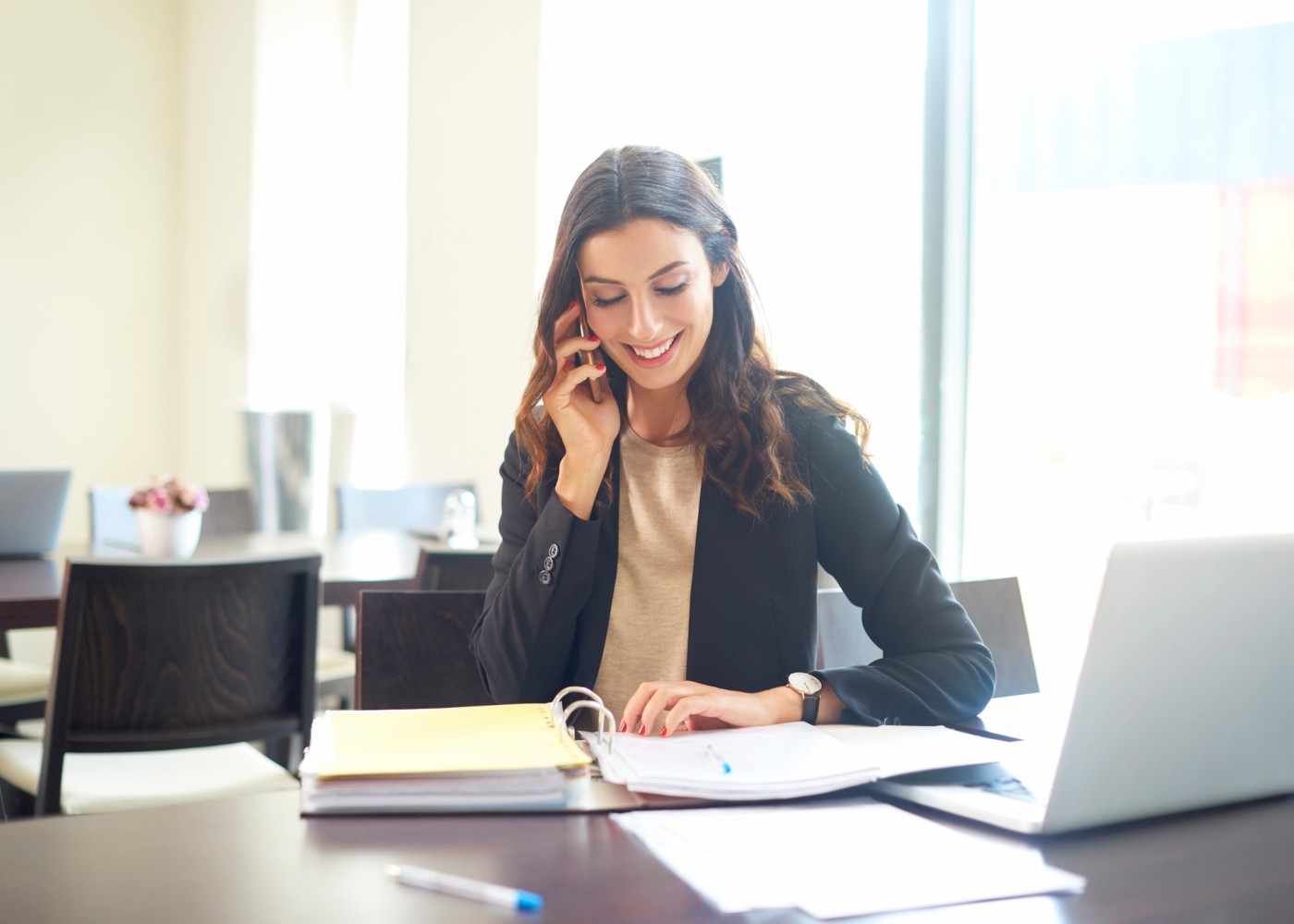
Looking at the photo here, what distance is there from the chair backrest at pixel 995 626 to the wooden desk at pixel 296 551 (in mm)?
773

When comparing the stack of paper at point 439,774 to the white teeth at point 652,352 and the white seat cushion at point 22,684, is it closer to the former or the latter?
the white teeth at point 652,352

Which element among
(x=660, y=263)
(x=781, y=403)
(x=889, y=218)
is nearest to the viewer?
(x=660, y=263)

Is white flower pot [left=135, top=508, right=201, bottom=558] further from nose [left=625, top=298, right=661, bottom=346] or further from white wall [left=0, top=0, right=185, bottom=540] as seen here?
white wall [left=0, top=0, right=185, bottom=540]

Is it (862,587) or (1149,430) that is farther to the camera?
(1149,430)

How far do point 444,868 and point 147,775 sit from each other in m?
1.52

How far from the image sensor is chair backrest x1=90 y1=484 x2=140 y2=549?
3.35 metres

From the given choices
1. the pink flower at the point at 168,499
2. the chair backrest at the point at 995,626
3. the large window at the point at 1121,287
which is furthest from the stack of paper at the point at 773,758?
the pink flower at the point at 168,499

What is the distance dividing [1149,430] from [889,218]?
900 mm

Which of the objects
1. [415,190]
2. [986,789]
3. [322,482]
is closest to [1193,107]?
[986,789]

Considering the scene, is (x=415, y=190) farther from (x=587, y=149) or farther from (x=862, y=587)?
(x=862, y=587)

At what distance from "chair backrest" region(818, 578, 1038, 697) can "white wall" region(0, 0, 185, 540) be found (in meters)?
4.48

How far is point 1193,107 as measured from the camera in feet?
8.45

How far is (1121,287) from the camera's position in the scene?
276cm

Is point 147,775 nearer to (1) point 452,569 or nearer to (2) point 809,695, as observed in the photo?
(1) point 452,569
